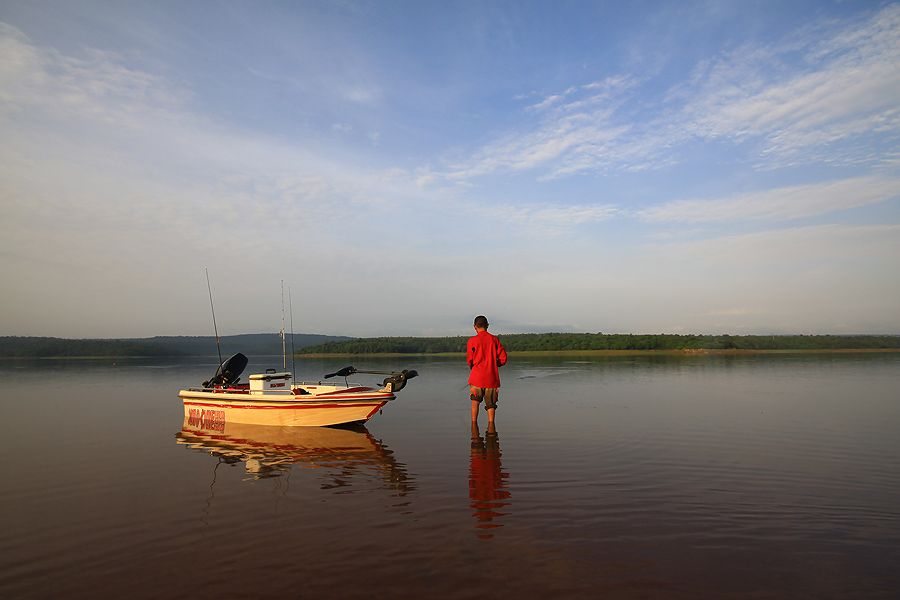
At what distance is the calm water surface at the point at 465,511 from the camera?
4.13m

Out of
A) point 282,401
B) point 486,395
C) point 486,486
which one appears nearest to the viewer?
point 486,486

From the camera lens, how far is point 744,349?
80.4m

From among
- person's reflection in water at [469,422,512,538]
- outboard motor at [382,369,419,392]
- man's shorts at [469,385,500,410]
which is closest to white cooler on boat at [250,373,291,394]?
outboard motor at [382,369,419,392]

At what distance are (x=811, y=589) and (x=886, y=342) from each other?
9836 centimetres

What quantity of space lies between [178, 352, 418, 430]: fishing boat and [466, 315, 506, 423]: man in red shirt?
2391 millimetres

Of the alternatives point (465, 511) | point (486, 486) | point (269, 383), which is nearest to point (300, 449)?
point (269, 383)

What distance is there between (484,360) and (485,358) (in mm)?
47

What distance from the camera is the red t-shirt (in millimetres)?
10398

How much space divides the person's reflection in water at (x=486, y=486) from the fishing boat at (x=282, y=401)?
3436 mm

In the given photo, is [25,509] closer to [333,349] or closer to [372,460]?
[372,460]

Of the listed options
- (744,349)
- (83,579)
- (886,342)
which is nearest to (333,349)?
(744,349)

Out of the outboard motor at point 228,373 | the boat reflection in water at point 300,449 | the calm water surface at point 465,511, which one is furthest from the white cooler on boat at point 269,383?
the calm water surface at point 465,511

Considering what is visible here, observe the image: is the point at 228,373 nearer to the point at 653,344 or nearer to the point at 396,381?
the point at 396,381

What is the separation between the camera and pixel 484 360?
1041 cm
